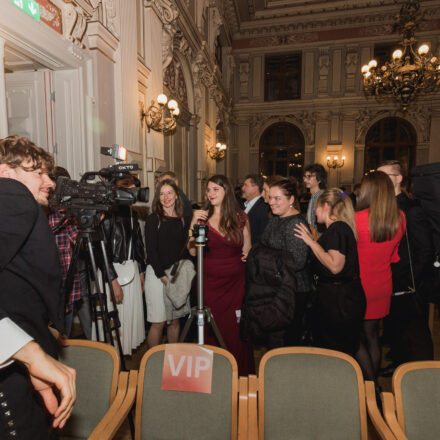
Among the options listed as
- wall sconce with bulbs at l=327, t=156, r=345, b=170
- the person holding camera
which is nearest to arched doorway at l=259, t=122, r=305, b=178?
wall sconce with bulbs at l=327, t=156, r=345, b=170

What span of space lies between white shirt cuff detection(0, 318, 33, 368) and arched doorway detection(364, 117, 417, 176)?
38.3ft

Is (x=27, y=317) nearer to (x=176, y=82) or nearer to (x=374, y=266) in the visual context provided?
(x=374, y=266)

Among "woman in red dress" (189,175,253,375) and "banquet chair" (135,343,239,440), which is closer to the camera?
"banquet chair" (135,343,239,440)

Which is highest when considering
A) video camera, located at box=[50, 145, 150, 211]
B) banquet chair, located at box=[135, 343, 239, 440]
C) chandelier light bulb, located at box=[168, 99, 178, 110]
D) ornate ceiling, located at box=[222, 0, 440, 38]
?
ornate ceiling, located at box=[222, 0, 440, 38]

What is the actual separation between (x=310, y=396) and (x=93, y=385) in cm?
93

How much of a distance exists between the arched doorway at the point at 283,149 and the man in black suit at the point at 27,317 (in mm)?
10994

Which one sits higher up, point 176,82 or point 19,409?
point 176,82

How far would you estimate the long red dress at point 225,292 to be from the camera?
2.11 m

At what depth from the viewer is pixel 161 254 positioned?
2371 mm

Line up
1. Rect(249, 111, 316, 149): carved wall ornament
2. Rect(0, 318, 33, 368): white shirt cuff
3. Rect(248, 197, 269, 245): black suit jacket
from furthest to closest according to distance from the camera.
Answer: Rect(249, 111, 316, 149): carved wall ornament, Rect(248, 197, 269, 245): black suit jacket, Rect(0, 318, 33, 368): white shirt cuff

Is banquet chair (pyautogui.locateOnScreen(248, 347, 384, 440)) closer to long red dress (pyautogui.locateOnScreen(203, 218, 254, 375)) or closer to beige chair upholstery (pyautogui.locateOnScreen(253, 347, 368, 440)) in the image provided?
beige chair upholstery (pyautogui.locateOnScreen(253, 347, 368, 440))

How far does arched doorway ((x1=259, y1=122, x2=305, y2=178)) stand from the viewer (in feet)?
36.7

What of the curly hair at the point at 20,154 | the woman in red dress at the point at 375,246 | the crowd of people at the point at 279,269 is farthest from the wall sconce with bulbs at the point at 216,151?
the curly hair at the point at 20,154

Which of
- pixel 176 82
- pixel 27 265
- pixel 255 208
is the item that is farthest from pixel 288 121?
pixel 27 265
